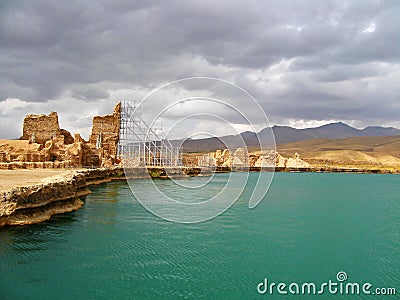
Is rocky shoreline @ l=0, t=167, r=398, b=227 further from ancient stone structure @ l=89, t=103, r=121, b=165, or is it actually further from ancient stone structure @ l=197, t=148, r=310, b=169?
ancient stone structure @ l=197, t=148, r=310, b=169

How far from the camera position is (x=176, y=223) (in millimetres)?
20203

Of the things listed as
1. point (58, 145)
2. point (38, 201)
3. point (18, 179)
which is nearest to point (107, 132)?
point (58, 145)

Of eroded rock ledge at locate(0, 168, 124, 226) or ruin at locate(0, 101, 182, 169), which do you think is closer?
eroded rock ledge at locate(0, 168, 124, 226)

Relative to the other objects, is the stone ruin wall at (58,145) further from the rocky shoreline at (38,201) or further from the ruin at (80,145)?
the rocky shoreline at (38,201)

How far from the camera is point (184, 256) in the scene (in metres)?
14.0

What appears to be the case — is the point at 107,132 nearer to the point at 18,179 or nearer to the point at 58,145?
the point at 58,145

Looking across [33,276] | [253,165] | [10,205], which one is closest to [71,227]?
[10,205]

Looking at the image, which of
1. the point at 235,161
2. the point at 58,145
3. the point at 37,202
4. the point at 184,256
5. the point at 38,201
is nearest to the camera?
the point at 184,256

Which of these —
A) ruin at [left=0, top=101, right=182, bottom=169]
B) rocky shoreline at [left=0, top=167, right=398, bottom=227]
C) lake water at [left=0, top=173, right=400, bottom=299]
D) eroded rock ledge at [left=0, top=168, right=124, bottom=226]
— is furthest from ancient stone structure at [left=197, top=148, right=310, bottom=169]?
lake water at [left=0, top=173, right=400, bottom=299]

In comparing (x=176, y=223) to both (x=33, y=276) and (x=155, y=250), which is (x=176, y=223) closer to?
(x=155, y=250)

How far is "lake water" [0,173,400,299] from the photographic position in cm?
1090

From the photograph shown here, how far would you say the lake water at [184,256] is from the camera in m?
10.9

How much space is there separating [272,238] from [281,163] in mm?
107004

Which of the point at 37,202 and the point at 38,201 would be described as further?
the point at 38,201
